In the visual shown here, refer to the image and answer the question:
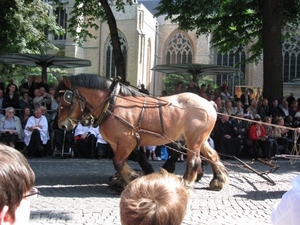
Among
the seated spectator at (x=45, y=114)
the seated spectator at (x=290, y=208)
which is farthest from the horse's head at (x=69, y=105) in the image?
the seated spectator at (x=290, y=208)

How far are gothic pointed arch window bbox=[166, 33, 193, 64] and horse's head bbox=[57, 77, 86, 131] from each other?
37466mm

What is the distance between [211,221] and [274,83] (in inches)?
440

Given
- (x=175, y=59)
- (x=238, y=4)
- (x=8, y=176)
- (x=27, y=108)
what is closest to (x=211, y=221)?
(x=8, y=176)

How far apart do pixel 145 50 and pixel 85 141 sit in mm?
30960

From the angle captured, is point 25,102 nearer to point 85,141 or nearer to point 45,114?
point 45,114

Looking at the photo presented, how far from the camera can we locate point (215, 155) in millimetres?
Result: 7910

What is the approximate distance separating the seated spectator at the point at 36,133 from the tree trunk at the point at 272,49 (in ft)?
27.7

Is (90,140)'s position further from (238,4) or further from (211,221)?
(238,4)

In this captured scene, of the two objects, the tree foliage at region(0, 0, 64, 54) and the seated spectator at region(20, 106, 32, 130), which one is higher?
the tree foliage at region(0, 0, 64, 54)

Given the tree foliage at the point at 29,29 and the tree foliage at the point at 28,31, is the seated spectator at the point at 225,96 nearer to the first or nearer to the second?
the tree foliage at the point at 29,29

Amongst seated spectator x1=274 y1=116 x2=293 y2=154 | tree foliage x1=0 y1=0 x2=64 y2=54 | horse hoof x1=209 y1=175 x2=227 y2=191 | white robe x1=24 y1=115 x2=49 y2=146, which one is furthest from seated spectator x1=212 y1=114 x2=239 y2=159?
tree foliage x1=0 y1=0 x2=64 y2=54

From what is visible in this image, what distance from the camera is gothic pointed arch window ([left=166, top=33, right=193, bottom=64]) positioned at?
44375mm

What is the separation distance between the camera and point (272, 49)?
15.6m

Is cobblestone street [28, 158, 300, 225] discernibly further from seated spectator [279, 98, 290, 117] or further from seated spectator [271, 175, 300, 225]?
seated spectator [279, 98, 290, 117]
